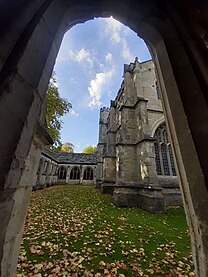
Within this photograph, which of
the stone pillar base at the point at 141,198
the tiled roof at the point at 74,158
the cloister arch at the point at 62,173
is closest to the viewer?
the stone pillar base at the point at 141,198

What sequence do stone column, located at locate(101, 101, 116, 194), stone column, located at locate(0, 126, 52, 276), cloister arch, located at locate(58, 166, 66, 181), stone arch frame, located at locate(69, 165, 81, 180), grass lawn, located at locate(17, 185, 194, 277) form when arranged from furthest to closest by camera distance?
1. stone arch frame, located at locate(69, 165, 81, 180)
2. cloister arch, located at locate(58, 166, 66, 181)
3. stone column, located at locate(101, 101, 116, 194)
4. grass lawn, located at locate(17, 185, 194, 277)
5. stone column, located at locate(0, 126, 52, 276)

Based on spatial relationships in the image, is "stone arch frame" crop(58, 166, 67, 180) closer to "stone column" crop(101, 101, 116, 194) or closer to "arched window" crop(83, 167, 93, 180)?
"arched window" crop(83, 167, 93, 180)

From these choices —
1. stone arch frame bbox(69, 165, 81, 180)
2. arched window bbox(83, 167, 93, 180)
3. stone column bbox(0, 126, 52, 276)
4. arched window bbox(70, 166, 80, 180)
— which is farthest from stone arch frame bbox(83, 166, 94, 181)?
stone column bbox(0, 126, 52, 276)

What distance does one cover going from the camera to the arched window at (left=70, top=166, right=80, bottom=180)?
32.0 meters

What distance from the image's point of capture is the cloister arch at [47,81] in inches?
38.5

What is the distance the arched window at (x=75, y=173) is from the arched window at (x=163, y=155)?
2488 cm

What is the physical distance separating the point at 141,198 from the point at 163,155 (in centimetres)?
395

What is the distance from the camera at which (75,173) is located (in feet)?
107

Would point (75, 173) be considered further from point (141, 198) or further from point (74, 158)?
point (141, 198)

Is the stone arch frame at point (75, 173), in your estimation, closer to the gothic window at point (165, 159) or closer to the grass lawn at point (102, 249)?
the gothic window at point (165, 159)

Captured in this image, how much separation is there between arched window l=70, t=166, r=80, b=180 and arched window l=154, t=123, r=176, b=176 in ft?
81.6

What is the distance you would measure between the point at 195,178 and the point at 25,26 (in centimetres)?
191

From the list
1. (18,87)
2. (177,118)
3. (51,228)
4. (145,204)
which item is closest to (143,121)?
(145,204)

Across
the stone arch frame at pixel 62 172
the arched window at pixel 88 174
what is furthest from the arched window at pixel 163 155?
the stone arch frame at pixel 62 172
